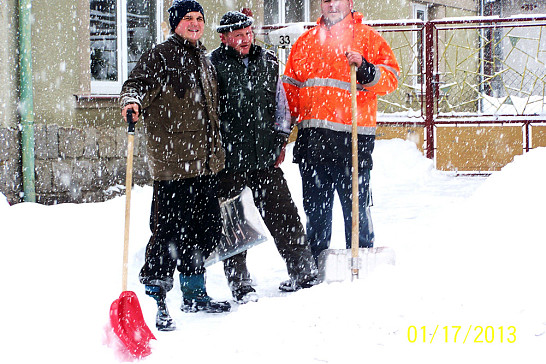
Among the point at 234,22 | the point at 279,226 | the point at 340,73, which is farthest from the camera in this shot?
the point at 279,226

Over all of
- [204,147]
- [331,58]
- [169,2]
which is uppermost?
[169,2]

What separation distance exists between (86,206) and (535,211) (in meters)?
3.45

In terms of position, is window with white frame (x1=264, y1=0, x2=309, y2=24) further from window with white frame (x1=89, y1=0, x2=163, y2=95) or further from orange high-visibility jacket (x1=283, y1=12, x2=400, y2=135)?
orange high-visibility jacket (x1=283, y1=12, x2=400, y2=135)

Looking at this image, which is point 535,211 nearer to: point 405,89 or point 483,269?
point 483,269

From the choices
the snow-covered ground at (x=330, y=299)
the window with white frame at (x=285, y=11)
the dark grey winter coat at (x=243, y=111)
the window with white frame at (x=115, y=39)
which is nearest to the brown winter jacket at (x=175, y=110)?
the dark grey winter coat at (x=243, y=111)

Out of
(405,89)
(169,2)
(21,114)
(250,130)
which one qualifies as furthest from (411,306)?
(405,89)

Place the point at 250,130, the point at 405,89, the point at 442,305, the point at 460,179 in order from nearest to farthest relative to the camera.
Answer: the point at 442,305
the point at 250,130
the point at 460,179
the point at 405,89

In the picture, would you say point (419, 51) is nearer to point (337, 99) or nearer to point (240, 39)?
point (337, 99)

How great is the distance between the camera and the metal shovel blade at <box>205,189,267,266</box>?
14.3 feet

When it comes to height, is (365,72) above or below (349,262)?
above

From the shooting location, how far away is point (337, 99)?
172 inches

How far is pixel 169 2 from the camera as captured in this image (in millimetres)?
7715

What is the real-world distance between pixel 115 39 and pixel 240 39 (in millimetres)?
3524
